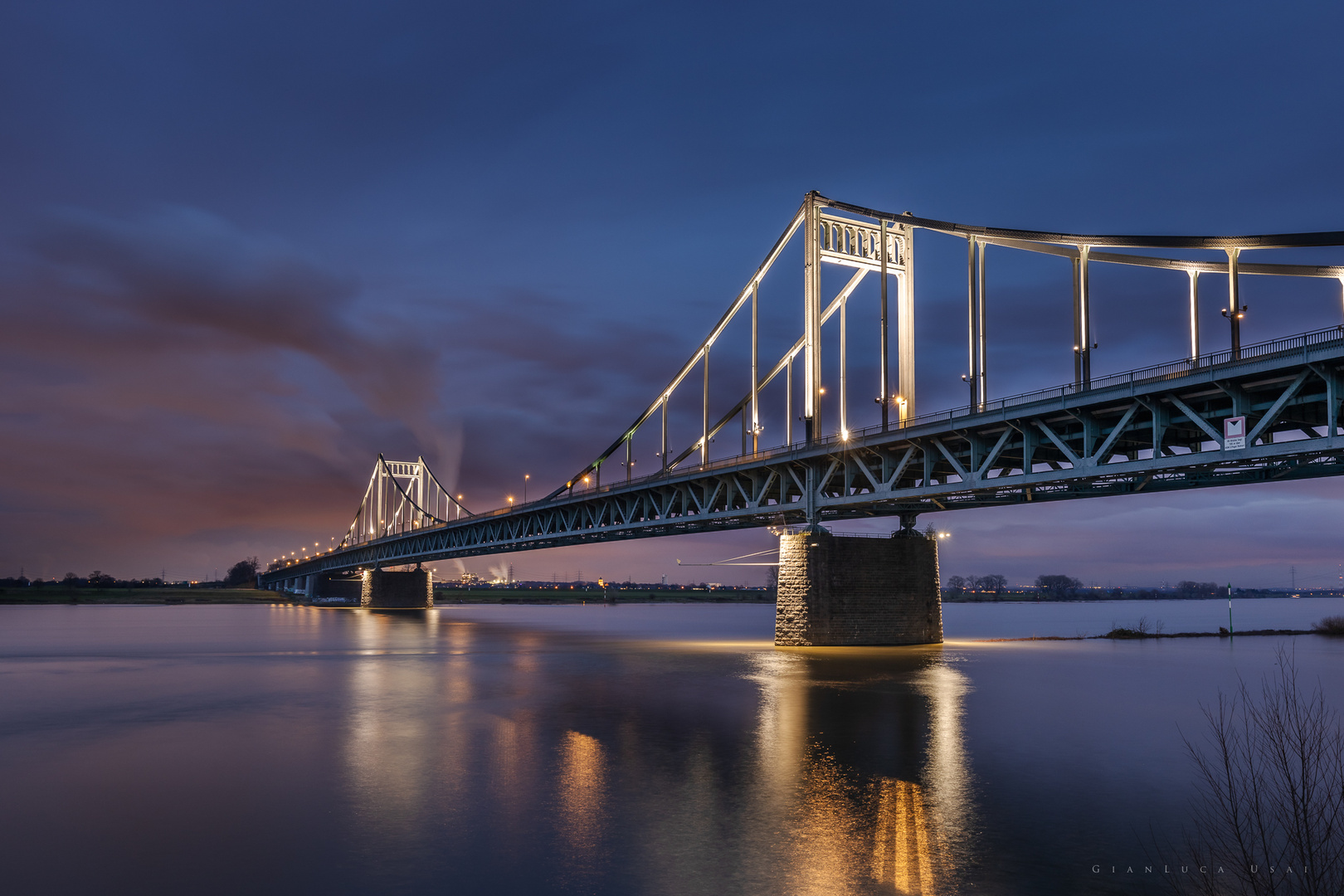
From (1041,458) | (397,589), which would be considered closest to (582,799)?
(1041,458)

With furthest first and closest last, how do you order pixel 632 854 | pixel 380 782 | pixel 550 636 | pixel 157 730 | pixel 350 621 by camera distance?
pixel 350 621
pixel 550 636
pixel 157 730
pixel 380 782
pixel 632 854

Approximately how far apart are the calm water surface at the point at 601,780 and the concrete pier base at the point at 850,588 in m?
8.33

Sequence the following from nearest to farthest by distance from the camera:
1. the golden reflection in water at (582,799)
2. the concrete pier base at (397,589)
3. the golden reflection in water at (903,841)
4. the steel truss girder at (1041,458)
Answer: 1. the golden reflection in water at (903,841)
2. the golden reflection in water at (582,799)
3. the steel truss girder at (1041,458)
4. the concrete pier base at (397,589)

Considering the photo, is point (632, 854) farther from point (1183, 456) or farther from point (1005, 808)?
point (1183, 456)

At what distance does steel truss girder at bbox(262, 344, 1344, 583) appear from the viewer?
28.3 meters

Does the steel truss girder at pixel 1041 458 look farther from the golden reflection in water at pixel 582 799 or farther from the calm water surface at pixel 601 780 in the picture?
the golden reflection in water at pixel 582 799

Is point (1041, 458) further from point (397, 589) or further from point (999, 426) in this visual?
point (397, 589)

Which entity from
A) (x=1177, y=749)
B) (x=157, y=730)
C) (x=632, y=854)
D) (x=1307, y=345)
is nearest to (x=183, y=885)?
(x=632, y=854)

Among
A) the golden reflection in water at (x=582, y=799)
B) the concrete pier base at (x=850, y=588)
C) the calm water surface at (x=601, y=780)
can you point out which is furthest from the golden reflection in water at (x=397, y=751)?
the concrete pier base at (x=850, y=588)

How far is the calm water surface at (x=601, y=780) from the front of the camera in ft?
36.7

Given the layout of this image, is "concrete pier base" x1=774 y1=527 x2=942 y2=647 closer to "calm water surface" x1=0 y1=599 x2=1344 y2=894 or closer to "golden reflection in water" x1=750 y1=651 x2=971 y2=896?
"calm water surface" x1=0 y1=599 x2=1344 y2=894

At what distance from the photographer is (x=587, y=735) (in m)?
20.9

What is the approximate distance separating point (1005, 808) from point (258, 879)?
34.8 ft

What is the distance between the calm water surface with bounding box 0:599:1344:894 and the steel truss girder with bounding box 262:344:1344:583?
25.3 feet
